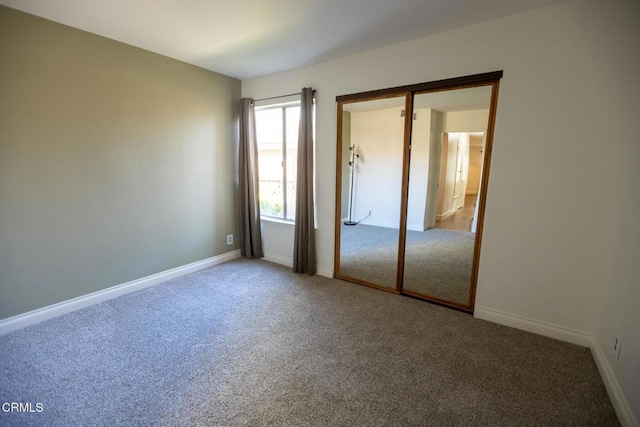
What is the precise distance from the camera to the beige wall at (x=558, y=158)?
1853 millimetres

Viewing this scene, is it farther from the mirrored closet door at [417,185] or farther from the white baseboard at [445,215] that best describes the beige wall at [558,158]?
the white baseboard at [445,215]

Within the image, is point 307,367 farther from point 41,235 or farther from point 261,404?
point 41,235

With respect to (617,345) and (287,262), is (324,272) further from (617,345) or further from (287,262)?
(617,345)

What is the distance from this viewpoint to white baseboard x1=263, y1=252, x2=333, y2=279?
3.45 meters

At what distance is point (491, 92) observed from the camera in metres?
2.32

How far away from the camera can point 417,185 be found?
3066 millimetres

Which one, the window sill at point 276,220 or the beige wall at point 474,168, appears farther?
the window sill at point 276,220

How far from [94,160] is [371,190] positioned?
3.01 meters

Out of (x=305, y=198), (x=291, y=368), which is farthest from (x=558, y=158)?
(x=291, y=368)

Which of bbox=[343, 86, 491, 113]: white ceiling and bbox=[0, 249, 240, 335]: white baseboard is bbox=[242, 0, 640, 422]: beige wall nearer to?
bbox=[343, 86, 491, 113]: white ceiling

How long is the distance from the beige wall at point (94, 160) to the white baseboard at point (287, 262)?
890mm

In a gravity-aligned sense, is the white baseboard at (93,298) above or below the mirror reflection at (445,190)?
below

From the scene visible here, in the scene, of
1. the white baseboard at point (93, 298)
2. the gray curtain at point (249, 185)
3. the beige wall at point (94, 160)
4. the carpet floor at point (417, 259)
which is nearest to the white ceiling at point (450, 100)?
the carpet floor at point (417, 259)

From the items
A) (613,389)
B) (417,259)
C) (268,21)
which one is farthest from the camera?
(417,259)
